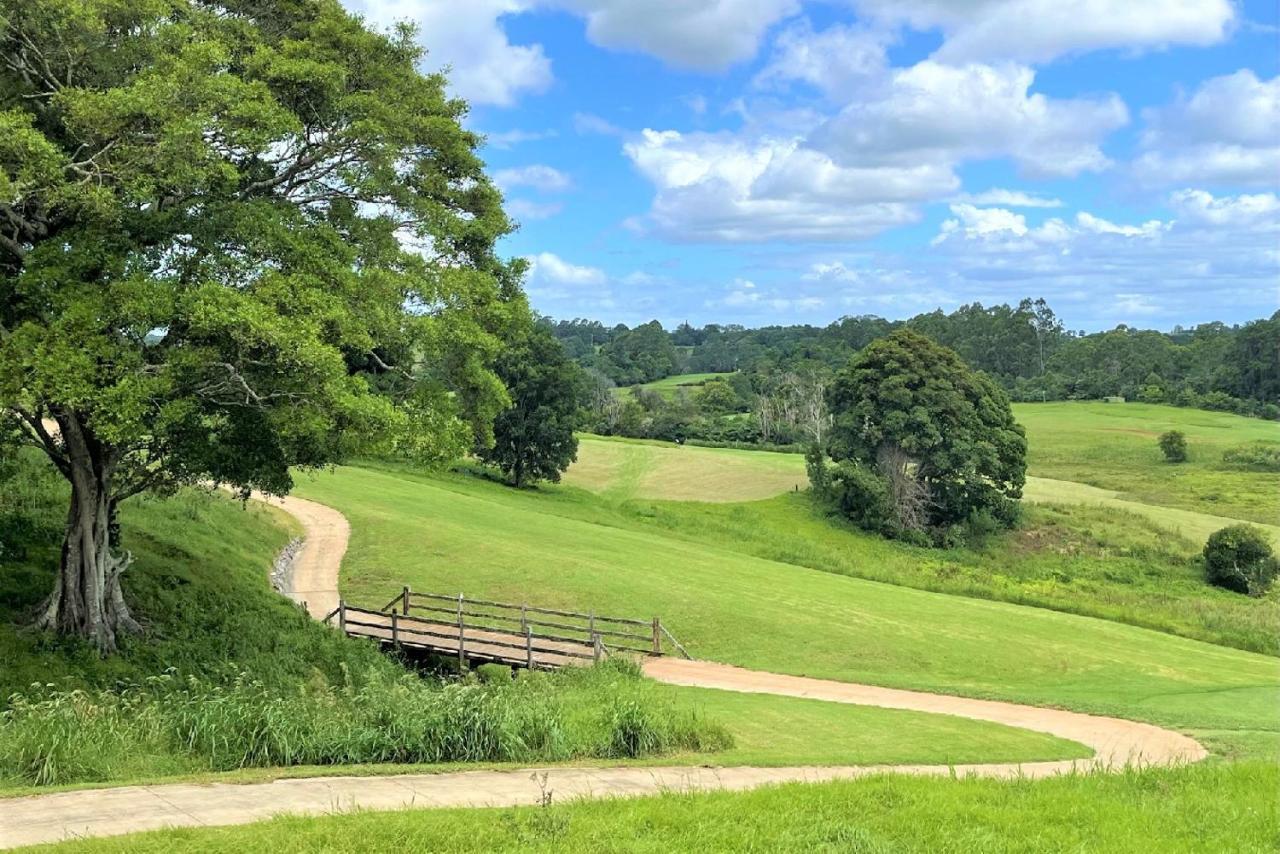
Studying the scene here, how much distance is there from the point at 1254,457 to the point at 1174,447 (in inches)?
256

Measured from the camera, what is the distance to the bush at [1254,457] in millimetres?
82312

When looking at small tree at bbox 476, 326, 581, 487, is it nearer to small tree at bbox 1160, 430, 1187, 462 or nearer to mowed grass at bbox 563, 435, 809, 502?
mowed grass at bbox 563, 435, 809, 502

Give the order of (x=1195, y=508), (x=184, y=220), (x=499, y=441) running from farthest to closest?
(x=1195, y=508) → (x=499, y=441) → (x=184, y=220)

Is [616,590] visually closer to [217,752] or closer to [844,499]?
[217,752]

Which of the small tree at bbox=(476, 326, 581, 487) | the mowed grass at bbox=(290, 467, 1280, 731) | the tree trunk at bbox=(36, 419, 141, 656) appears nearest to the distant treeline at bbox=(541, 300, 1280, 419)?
the small tree at bbox=(476, 326, 581, 487)

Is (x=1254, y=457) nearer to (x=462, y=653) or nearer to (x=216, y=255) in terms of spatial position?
(x=462, y=653)

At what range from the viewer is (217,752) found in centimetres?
1087

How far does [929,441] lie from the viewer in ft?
196

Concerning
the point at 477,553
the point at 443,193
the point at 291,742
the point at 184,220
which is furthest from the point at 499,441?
the point at 291,742

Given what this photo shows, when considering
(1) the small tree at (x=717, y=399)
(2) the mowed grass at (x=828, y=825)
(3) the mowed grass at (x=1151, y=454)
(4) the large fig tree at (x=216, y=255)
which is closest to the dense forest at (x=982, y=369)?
(1) the small tree at (x=717, y=399)

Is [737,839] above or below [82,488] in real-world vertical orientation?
below

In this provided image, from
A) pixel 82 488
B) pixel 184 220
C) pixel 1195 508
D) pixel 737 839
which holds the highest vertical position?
pixel 184 220

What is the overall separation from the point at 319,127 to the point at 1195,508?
2864 inches

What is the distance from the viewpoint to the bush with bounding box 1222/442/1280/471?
82312mm
